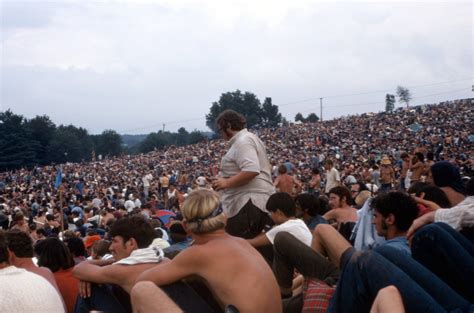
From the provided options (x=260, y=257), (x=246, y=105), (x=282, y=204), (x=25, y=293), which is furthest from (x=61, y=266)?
(x=246, y=105)

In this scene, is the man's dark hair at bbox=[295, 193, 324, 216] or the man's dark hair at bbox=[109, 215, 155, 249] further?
the man's dark hair at bbox=[295, 193, 324, 216]

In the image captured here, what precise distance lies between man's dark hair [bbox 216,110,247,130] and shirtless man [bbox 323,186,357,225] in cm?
211

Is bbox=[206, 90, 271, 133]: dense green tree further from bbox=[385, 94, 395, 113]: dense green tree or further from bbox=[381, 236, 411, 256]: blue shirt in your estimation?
bbox=[381, 236, 411, 256]: blue shirt

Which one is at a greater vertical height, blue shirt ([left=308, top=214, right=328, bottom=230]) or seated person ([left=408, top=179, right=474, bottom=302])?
seated person ([left=408, top=179, right=474, bottom=302])

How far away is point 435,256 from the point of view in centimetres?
340

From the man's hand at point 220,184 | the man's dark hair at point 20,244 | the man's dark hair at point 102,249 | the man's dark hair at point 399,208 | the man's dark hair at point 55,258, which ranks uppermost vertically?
the man's hand at point 220,184

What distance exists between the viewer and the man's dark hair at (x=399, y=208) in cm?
421

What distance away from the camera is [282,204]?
18.1 ft

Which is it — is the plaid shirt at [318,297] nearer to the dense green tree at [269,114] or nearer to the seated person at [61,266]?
the seated person at [61,266]

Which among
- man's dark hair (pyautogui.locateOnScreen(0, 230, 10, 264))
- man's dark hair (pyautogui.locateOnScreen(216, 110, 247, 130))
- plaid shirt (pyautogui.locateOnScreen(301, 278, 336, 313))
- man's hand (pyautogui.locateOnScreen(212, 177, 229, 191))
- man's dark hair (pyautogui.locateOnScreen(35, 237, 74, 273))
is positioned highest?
man's dark hair (pyautogui.locateOnScreen(216, 110, 247, 130))

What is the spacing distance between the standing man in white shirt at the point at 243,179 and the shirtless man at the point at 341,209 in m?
1.67

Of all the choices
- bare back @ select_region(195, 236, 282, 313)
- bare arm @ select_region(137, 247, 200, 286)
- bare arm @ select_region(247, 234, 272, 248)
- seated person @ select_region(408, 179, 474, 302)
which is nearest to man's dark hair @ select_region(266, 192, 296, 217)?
bare arm @ select_region(247, 234, 272, 248)

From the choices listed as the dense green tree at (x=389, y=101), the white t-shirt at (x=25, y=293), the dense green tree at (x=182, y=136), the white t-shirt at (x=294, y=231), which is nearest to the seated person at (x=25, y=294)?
the white t-shirt at (x=25, y=293)

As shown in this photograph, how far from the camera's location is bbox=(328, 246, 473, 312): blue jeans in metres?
2.99
